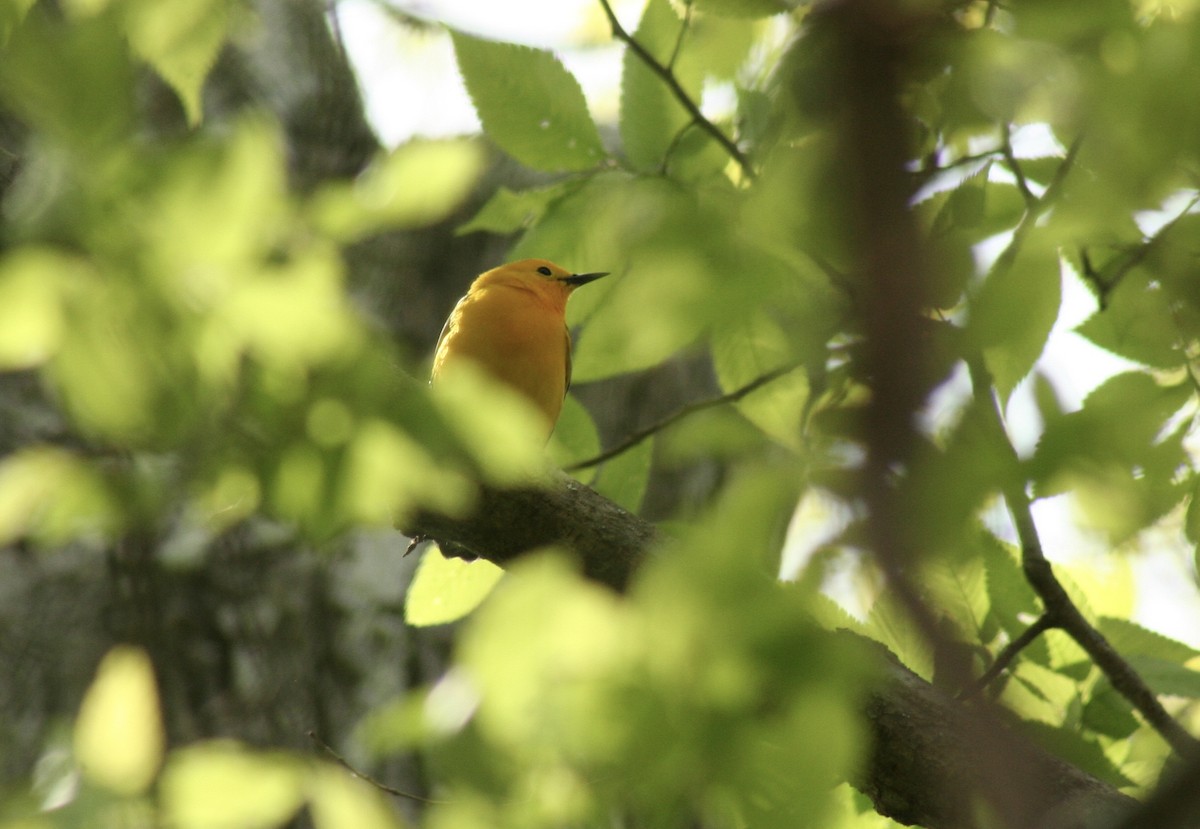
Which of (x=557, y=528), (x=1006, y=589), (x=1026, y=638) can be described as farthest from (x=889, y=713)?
(x=557, y=528)

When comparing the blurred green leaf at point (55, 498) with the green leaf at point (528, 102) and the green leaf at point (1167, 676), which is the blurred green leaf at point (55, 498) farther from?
the green leaf at point (1167, 676)

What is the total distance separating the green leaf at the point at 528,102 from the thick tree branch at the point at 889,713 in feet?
2.24

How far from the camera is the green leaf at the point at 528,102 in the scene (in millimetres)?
2312

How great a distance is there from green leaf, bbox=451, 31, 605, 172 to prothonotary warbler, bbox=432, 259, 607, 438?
5.53 feet

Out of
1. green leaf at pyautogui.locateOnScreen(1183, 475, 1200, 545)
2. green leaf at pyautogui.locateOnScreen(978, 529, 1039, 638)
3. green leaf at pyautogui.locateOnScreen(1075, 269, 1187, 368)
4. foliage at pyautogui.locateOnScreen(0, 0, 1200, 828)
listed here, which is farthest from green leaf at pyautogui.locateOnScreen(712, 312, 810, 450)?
foliage at pyautogui.locateOnScreen(0, 0, 1200, 828)

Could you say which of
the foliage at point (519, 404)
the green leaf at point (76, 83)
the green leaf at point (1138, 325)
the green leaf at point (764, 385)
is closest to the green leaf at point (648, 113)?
the green leaf at point (764, 385)

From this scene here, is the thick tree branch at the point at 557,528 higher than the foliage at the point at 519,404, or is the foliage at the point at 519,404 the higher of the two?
the foliage at the point at 519,404

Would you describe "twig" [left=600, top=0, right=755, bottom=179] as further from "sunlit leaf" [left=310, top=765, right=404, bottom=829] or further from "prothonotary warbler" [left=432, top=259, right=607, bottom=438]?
"prothonotary warbler" [left=432, top=259, right=607, bottom=438]

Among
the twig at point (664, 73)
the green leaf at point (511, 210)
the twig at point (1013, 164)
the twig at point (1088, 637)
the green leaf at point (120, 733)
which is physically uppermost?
the twig at point (1013, 164)

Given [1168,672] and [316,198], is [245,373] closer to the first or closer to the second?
[316,198]

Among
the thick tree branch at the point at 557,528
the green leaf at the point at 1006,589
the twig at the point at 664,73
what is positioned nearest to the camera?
the twig at the point at 664,73

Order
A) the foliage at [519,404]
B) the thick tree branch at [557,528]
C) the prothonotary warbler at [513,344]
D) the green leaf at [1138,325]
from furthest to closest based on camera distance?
the prothonotary warbler at [513,344]
the thick tree branch at [557,528]
the green leaf at [1138,325]
the foliage at [519,404]

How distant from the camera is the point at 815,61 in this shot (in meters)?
0.89

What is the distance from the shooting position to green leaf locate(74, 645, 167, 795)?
3.58 feet
